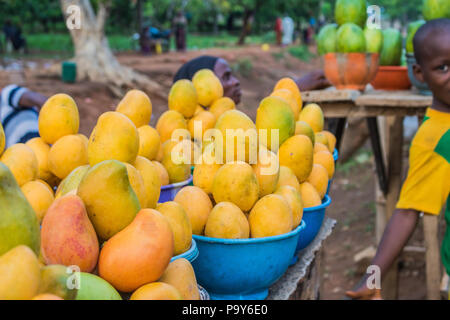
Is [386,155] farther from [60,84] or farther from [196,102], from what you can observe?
[60,84]

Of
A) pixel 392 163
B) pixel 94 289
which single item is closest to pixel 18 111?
pixel 94 289

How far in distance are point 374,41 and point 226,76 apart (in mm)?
1140

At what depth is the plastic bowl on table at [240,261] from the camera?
1373 mm

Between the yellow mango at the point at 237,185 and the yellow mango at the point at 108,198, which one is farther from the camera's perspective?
the yellow mango at the point at 237,185

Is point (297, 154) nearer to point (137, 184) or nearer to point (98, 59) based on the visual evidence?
point (137, 184)

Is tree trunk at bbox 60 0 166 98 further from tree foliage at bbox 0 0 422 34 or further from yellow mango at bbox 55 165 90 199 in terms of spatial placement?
tree foliage at bbox 0 0 422 34

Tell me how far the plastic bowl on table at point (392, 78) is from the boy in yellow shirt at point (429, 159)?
5.29ft

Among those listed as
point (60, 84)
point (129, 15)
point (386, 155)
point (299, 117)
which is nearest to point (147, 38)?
point (60, 84)

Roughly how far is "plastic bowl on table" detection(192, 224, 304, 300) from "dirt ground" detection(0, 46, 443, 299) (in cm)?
337

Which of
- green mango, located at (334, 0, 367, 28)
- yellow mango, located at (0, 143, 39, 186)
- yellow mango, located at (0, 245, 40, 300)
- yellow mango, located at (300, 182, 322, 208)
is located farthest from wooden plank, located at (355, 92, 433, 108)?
yellow mango, located at (0, 245, 40, 300)

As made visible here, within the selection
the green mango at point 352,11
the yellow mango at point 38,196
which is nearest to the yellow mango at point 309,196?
the yellow mango at point 38,196

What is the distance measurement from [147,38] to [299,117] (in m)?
14.9

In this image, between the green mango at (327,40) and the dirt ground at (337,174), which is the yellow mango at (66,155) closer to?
the green mango at (327,40)

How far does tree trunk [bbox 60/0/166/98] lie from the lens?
9291 millimetres
